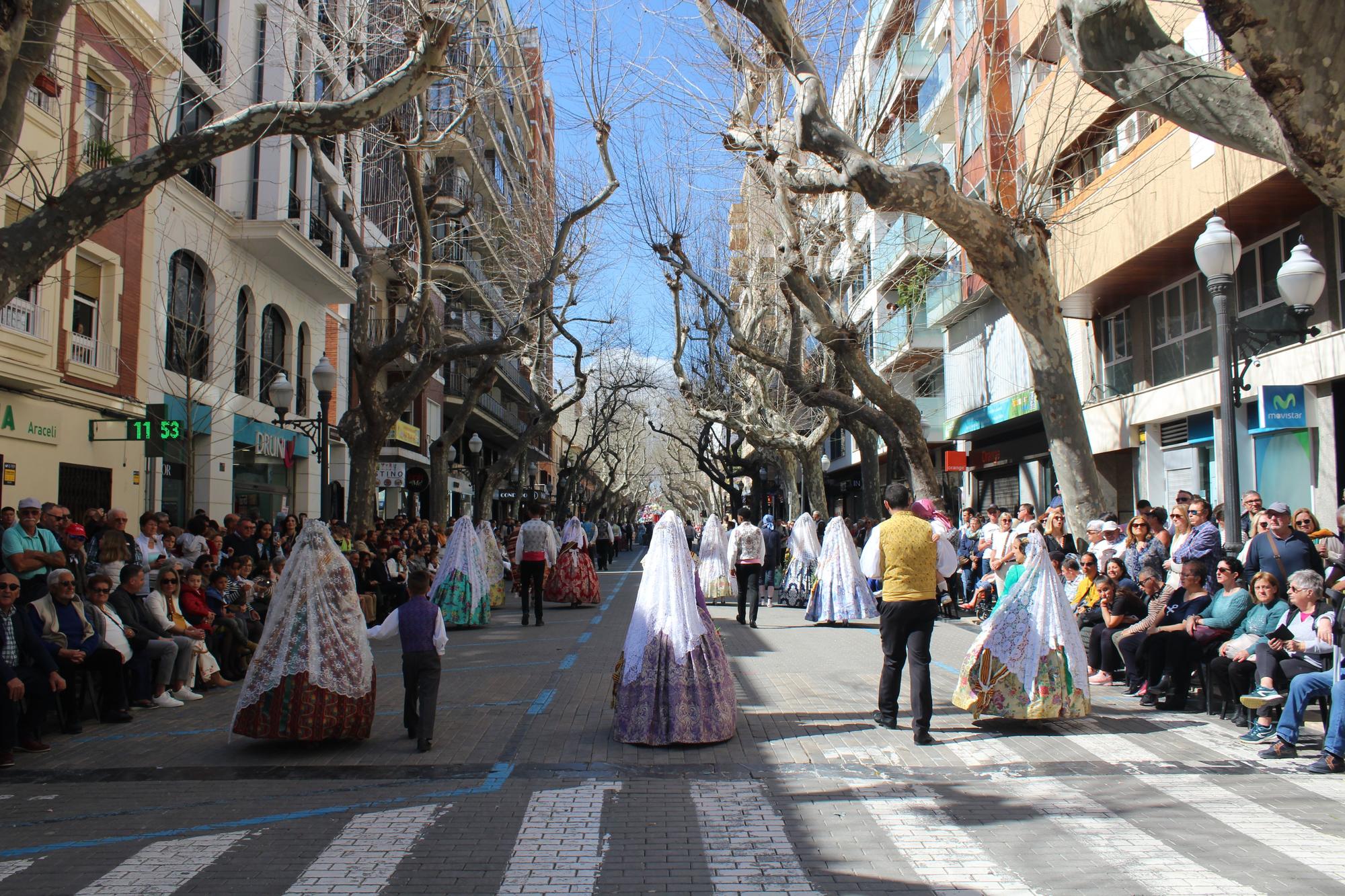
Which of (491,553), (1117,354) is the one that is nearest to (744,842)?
(491,553)

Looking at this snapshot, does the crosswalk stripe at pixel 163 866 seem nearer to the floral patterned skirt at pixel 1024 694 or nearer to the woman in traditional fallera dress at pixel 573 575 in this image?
the floral patterned skirt at pixel 1024 694

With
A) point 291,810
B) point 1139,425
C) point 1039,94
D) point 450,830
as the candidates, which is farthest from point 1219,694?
point 1039,94

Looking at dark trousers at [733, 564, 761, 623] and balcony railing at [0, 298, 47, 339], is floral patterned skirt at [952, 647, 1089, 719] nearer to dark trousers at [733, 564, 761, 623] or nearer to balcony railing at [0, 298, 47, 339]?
dark trousers at [733, 564, 761, 623]

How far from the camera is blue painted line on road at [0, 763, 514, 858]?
5492 mm

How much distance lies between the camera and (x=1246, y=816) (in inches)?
229

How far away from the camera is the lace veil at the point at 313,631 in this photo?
304 inches

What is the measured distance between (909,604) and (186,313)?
16.9 metres

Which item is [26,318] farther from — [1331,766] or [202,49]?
[1331,766]

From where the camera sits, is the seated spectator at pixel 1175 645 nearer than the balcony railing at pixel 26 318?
Yes

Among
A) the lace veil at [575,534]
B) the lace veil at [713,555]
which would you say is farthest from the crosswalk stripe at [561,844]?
the lace veil at [713,555]

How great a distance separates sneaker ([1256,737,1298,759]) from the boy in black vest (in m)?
5.80

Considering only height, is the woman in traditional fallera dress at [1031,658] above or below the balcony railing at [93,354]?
below

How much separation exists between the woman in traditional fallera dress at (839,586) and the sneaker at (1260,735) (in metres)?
8.80

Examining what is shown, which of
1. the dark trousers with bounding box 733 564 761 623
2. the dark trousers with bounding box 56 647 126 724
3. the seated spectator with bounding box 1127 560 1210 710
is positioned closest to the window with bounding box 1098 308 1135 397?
the dark trousers with bounding box 733 564 761 623
